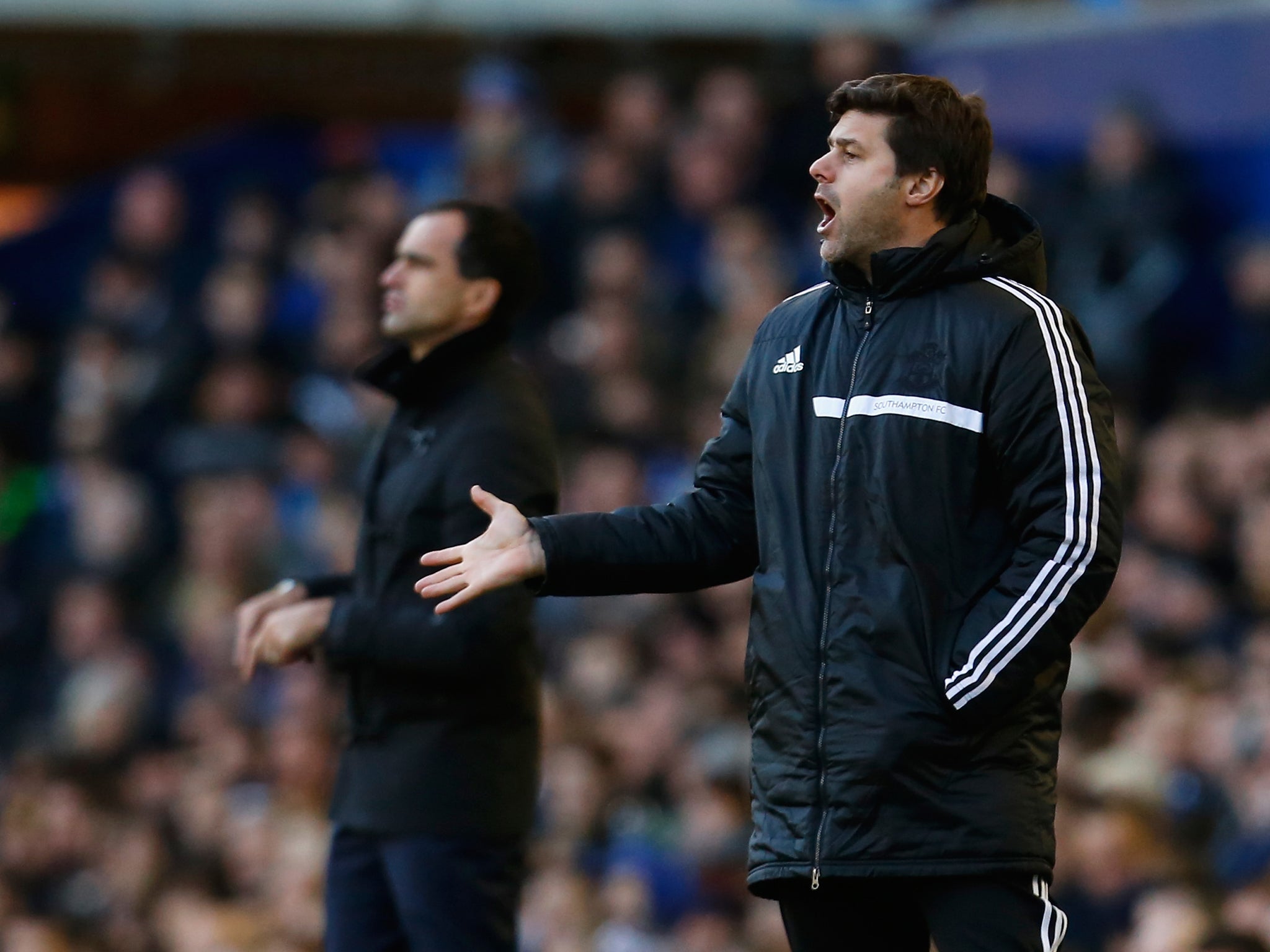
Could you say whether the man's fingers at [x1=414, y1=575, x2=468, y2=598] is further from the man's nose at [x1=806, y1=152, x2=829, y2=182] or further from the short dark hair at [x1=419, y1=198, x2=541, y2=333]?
the short dark hair at [x1=419, y1=198, x2=541, y2=333]

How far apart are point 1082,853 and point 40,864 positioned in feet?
16.1

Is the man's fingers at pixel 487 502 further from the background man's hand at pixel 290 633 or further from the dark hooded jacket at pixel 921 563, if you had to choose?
the background man's hand at pixel 290 633

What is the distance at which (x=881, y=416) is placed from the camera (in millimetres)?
3537

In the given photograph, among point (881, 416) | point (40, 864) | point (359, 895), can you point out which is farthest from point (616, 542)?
point (40, 864)

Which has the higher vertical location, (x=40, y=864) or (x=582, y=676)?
(x=582, y=676)

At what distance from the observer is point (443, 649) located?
14.8 ft

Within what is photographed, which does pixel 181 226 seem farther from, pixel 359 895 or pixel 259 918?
pixel 359 895

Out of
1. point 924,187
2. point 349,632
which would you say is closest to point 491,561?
point 924,187

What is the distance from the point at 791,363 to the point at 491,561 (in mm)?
640

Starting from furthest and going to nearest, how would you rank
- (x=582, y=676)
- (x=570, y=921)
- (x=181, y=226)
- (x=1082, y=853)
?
(x=181, y=226) → (x=582, y=676) → (x=570, y=921) → (x=1082, y=853)

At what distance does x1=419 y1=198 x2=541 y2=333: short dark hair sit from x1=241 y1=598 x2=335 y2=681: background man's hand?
31.6 inches

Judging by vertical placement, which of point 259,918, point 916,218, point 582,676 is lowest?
point 259,918

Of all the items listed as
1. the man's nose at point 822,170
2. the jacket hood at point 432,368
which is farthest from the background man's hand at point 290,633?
the man's nose at point 822,170

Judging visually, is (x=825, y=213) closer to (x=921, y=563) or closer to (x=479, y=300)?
(x=921, y=563)
